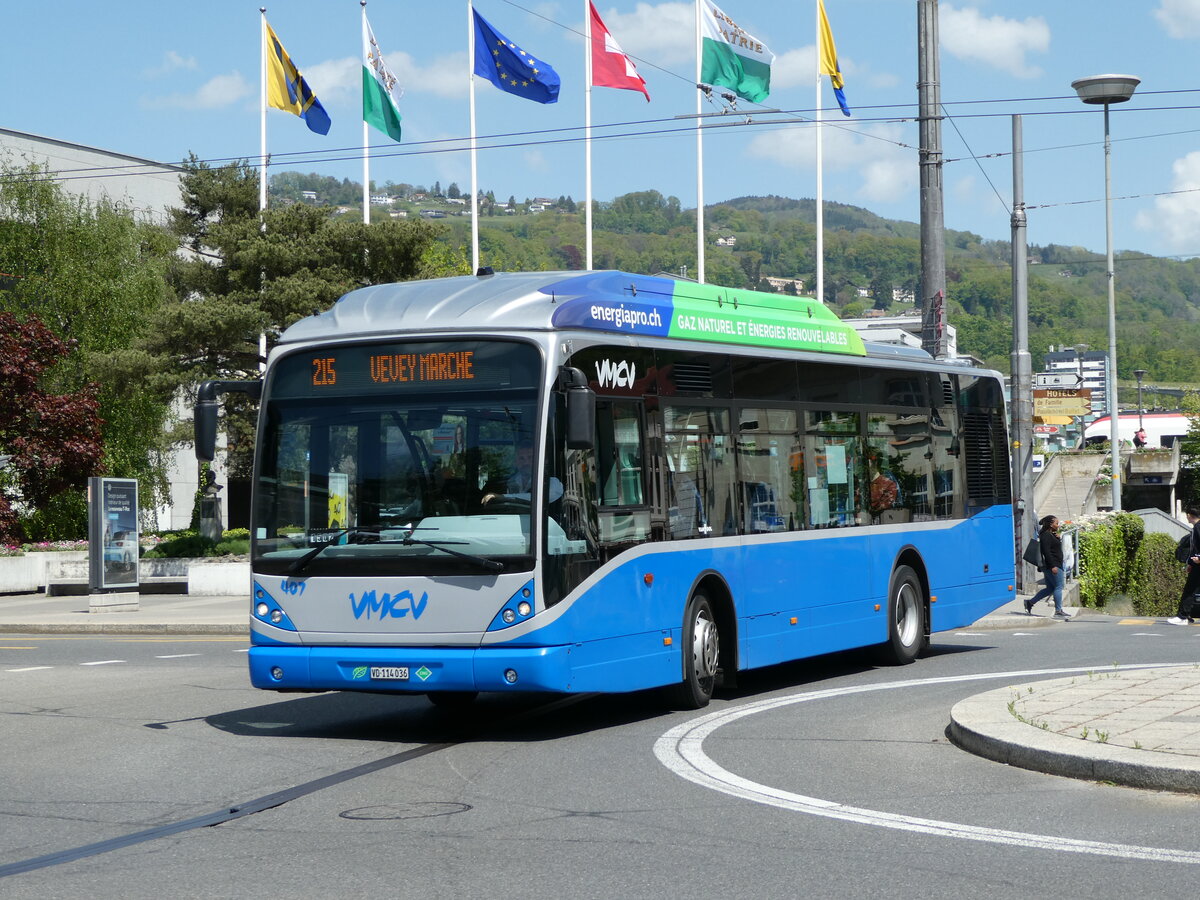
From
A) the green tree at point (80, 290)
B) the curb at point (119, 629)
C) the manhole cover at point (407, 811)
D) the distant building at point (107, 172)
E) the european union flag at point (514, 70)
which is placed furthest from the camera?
the distant building at point (107, 172)

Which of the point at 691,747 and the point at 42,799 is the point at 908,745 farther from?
the point at 42,799

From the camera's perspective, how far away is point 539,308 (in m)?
11.7

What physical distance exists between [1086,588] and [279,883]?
31250mm

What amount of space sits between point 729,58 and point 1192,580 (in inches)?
725

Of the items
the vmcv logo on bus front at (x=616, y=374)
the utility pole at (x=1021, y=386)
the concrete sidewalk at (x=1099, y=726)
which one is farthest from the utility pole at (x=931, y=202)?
the vmcv logo on bus front at (x=616, y=374)

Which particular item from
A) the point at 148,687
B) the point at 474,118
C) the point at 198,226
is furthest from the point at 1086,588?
the point at 198,226

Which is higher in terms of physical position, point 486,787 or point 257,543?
point 257,543

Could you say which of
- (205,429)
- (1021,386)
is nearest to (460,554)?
(205,429)

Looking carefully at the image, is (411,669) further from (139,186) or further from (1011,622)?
(139,186)

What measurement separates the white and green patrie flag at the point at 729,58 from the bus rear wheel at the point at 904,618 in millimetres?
23196

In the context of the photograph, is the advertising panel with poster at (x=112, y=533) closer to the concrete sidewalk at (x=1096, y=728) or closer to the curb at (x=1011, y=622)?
the curb at (x=1011, y=622)

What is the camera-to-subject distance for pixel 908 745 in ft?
35.4

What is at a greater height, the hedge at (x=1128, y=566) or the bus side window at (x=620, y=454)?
the bus side window at (x=620, y=454)

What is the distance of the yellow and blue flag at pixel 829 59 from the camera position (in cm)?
3778
